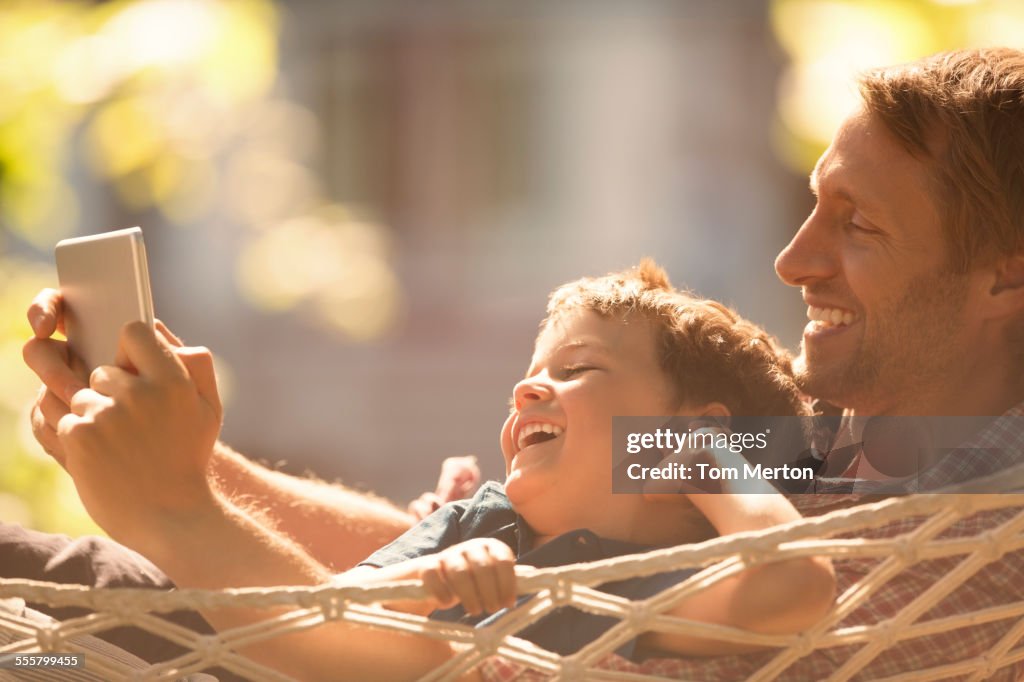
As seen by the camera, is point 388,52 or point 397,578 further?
point 388,52

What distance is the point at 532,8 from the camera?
6.37m

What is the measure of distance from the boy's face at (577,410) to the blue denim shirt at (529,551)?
4 cm

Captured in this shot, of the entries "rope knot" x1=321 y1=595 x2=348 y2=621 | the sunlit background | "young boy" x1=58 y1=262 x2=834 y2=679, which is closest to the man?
"young boy" x1=58 y1=262 x2=834 y2=679

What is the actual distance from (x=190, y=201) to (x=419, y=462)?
4.04 metres

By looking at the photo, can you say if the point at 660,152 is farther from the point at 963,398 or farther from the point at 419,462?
the point at 963,398

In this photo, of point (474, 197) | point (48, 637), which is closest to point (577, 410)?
point (48, 637)

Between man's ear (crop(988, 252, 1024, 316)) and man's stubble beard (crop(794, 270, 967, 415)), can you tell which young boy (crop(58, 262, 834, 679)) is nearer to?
man's stubble beard (crop(794, 270, 967, 415))

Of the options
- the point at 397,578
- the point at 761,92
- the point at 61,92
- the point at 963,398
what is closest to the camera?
the point at 397,578

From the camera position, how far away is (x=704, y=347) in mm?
1337

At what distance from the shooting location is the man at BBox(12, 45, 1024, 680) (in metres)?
1.38

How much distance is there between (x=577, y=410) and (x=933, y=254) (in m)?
0.48

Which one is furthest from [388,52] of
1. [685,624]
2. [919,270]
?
[685,624]

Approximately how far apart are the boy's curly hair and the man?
9 centimetres

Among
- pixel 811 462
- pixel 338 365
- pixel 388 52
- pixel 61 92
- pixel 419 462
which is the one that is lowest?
pixel 811 462
